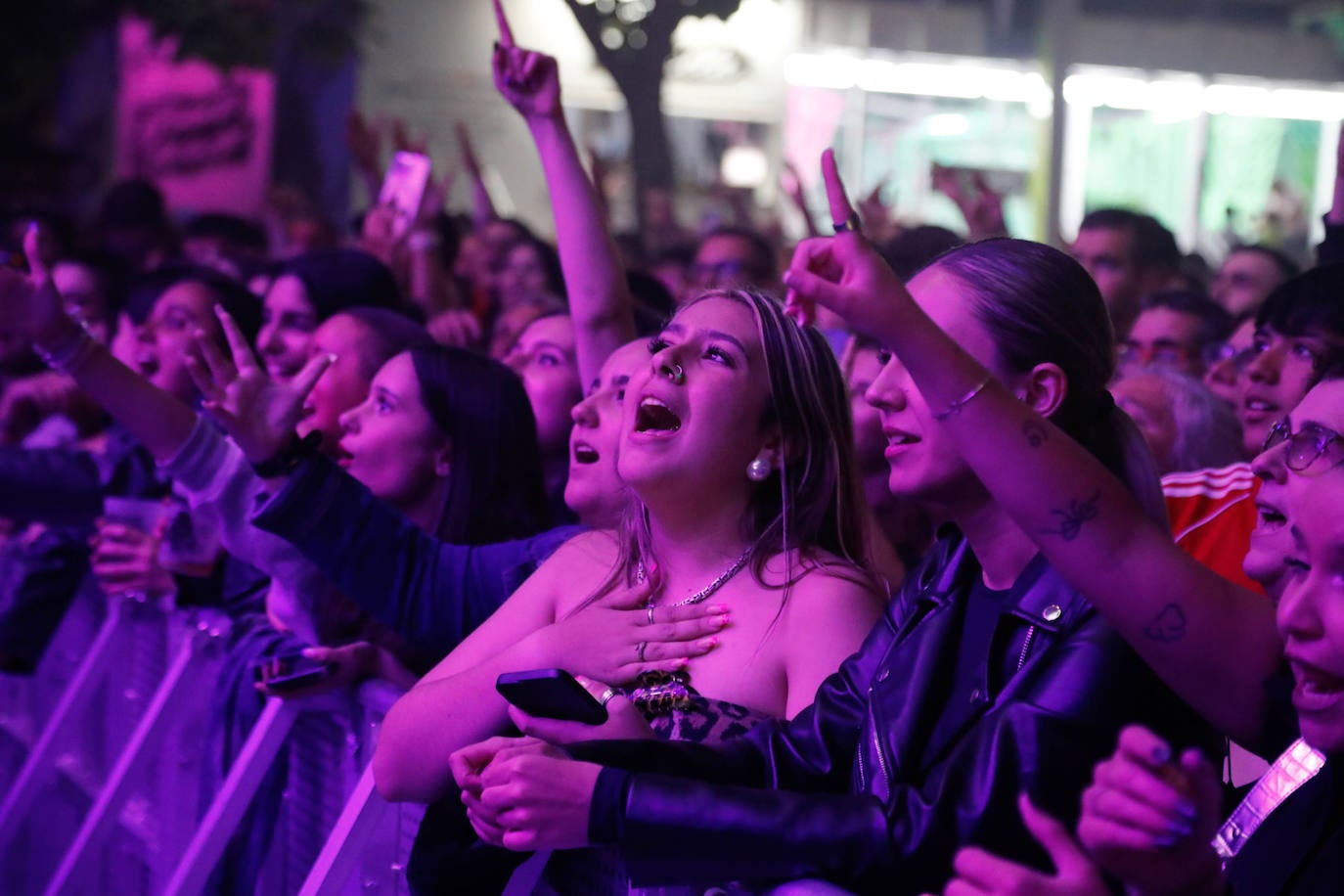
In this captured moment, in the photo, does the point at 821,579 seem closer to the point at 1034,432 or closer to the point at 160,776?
the point at 1034,432

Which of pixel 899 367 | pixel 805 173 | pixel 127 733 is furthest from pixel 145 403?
pixel 805 173

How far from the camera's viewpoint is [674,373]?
218 cm

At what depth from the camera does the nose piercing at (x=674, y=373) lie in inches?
85.5

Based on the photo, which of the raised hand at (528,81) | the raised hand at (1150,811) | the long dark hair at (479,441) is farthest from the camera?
the raised hand at (528,81)

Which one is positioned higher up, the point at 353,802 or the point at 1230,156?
the point at 353,802

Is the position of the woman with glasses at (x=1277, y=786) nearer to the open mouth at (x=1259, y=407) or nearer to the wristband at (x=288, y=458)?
the open mouth at (x=1259, y=407)

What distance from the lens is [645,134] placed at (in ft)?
19.7

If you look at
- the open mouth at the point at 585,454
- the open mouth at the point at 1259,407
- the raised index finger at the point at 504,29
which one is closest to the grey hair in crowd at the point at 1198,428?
the open mouth at the point at 1259,407

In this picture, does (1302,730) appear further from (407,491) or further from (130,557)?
(130,557)

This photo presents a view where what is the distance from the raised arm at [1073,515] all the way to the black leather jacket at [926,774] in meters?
0.06

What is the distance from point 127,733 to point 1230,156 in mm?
9557

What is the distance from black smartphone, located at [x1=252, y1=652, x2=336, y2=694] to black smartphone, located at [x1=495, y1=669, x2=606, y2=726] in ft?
2.37

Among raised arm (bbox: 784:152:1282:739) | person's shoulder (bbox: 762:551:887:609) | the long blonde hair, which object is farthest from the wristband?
raised arm (bbox: 784:152:1282:739)

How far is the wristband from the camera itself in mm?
2371
